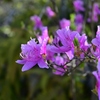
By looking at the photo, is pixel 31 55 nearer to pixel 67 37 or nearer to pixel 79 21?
pixel 67 37

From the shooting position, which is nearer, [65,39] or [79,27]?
[65,39]

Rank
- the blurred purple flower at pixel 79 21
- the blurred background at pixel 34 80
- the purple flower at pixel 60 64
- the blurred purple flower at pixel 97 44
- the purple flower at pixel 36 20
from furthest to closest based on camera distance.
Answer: the blurred background at pixel 34 80
the blurred purple flower at pixel 79 21
the purple flower at pixel 36 20
the purple flower at pixel 60 64
the blurred purple flower at pixel 97 44

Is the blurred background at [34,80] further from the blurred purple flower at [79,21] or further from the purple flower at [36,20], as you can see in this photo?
the purple flower at [36,20]

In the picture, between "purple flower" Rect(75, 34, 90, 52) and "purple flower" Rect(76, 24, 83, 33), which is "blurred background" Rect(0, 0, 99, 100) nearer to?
"purple flower" Rect(76, 24, 83, 33)

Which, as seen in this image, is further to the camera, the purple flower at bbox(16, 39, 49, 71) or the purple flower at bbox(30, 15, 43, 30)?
the purple flower at bbox(30, 15, 43, 30)

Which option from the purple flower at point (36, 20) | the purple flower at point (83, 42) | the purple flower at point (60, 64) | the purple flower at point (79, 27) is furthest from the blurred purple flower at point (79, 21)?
the purple flower at point (83, 42)

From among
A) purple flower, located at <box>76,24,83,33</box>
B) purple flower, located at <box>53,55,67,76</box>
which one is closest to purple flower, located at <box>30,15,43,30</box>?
purple flower, located at <box>76,24,83,33</box>

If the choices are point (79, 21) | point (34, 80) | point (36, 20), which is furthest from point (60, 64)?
point (34, 80)

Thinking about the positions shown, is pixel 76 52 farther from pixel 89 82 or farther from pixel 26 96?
pixel 26 96

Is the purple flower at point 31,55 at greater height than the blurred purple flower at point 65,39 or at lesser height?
lesser
